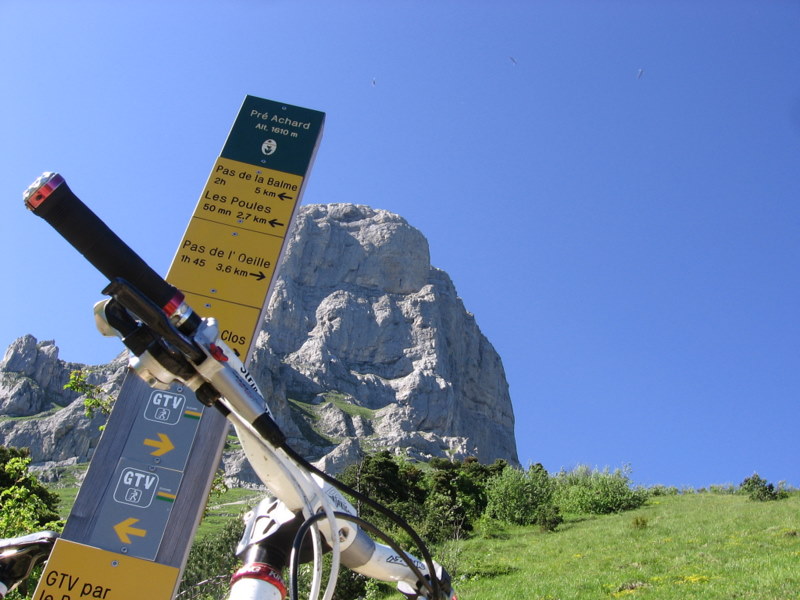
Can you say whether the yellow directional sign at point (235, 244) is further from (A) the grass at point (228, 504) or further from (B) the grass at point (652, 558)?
(A) the grass at point (228, 504)

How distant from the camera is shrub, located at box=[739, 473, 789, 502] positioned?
25.6m

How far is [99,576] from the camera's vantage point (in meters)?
3.61

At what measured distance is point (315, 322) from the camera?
153625 millimetres

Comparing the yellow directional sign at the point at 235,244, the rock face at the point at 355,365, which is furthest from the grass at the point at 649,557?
the rock face at the point at 355,365

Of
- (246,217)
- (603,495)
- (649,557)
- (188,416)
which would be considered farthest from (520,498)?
(188,416)

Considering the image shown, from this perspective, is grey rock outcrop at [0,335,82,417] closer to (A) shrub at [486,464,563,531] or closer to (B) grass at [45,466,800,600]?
(A) shrub at [486,464,563,531]

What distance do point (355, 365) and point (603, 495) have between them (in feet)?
403

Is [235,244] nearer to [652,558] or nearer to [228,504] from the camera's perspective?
[652,558]

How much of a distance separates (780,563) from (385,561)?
12.2 m

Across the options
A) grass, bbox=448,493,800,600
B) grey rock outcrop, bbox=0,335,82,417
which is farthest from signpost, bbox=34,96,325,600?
grey rock outcrop, bbox=0,335,82,417

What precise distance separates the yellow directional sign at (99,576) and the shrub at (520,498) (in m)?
25.1

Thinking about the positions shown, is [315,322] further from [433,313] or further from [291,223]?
[291,223]

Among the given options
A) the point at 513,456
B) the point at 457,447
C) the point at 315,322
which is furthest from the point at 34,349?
the point at 513,456

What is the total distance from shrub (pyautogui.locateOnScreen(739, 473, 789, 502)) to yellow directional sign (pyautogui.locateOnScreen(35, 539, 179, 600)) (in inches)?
1093
